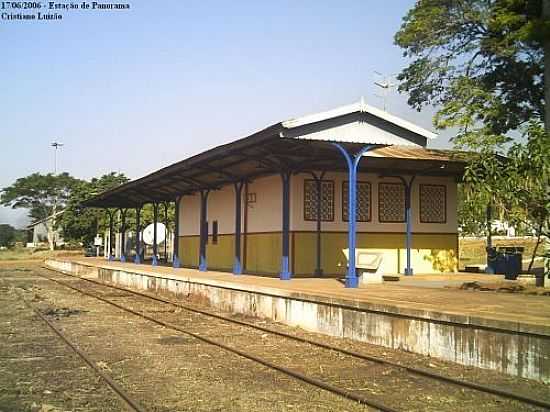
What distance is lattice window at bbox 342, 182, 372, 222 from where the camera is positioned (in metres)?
18.5

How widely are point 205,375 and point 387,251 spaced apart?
11.6 meters

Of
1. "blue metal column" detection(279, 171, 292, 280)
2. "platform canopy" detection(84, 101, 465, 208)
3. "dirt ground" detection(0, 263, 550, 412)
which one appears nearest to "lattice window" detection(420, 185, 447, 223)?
"platform canopy" detection(84, 101, 465, 208)

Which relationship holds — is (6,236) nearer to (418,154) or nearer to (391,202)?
(391,202)

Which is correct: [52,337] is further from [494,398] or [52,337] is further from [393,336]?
[494,398]

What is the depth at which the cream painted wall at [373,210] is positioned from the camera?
17906mm

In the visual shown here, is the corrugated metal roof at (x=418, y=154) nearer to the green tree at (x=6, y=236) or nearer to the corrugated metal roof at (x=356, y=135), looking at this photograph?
the corrugated metal roof at (x=356, y=135)

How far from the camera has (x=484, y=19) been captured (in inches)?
678

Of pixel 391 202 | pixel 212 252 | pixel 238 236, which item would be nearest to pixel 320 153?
pixel 391 202

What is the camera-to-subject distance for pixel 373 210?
18.7 meters

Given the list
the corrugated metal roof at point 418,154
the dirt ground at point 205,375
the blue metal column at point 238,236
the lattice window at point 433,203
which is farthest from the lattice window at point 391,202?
the dirt ground at point 205,375

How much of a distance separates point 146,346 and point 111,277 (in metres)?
18.5

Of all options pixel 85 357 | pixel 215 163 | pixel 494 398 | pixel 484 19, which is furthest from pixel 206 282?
pixel 494 398

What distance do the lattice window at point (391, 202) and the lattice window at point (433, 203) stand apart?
0.70m

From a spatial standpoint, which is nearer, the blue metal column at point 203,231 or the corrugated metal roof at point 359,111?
the corrugated metal roof at point 359,111
